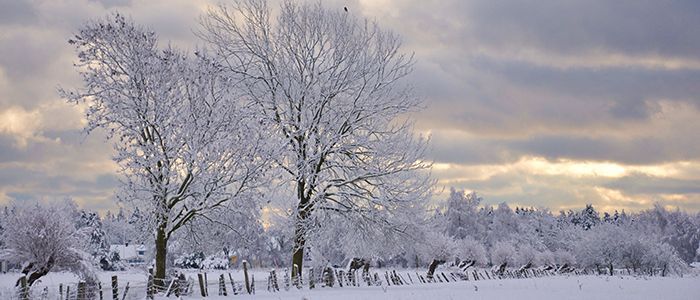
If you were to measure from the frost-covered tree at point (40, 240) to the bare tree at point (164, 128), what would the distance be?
3205 mm

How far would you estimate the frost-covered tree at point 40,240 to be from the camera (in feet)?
50.3

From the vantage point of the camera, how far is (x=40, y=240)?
50.7 ft

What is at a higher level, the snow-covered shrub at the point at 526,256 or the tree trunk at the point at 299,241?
the tree trunk at the point at 299,241

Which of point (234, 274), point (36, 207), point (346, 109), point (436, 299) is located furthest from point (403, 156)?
point (234, 274)

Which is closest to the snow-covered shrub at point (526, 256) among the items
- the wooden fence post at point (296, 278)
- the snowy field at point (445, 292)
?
the snowy field at point (445, 292)

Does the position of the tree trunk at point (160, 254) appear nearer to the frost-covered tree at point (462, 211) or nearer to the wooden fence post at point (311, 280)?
the wooden fence post at point (311, 280)

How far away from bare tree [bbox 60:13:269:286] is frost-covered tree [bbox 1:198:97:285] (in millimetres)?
3205

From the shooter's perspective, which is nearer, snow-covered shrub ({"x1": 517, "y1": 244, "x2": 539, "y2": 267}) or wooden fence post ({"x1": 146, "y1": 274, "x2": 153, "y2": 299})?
wooden fence post ({"x1": 146, "y1": 274, "x2": 153, "y2": 299})

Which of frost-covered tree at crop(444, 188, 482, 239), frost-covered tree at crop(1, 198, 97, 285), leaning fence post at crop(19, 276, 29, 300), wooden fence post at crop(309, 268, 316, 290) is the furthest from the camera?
frost-covered tree at crop(444, 188, 482, 239)

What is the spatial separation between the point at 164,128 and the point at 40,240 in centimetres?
616

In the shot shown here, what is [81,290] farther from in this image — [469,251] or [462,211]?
[462,211]

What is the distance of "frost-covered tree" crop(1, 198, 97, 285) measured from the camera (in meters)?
15.3

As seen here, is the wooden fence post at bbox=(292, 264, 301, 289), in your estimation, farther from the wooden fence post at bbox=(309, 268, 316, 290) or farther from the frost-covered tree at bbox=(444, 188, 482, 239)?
the frost-covered tree at bbox=(444, 188, 482, 239)

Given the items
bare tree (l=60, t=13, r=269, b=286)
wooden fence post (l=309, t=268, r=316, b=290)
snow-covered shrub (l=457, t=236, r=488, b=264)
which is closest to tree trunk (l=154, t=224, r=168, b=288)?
bare tree (l=60, t=13, r=269, b=286)
